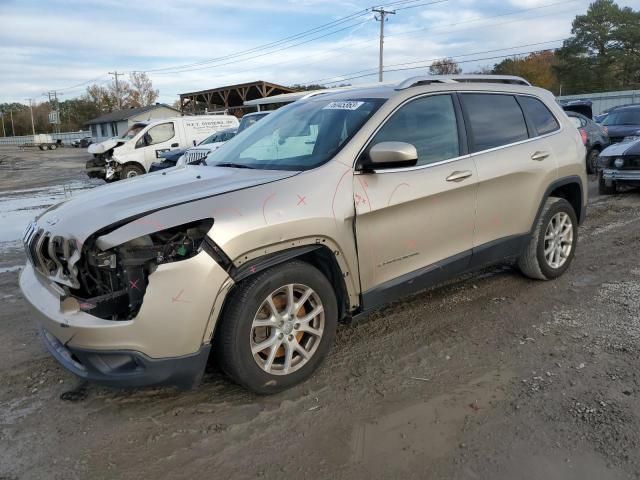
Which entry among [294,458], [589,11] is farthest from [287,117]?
[589,11]

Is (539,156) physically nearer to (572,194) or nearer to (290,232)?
(572,194)


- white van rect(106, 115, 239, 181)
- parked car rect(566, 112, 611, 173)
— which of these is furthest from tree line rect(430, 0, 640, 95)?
white van rect(106, 115, 239, 181)

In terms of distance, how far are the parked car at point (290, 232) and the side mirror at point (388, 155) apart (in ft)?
0.04

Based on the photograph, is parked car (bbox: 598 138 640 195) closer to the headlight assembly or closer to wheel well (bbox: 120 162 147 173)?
the headlight assembly

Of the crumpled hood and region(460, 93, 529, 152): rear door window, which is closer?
the crumpled hood

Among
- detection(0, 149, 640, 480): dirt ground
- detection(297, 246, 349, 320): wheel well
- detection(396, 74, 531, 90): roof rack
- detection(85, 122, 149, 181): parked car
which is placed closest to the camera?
detection(0, 149, 640, 480): dirt ground

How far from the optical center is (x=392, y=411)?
9.95 feet

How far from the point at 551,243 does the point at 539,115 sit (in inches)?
48.0

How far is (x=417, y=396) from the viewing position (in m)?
3.18

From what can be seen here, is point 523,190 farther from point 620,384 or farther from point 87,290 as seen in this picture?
point 87,290

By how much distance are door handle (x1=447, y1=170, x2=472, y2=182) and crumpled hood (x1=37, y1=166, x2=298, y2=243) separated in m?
1.30

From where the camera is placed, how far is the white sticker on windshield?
3812 mm

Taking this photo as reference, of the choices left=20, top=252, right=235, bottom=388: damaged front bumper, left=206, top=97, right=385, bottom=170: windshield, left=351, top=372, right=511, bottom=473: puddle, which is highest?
left=206, top=97, right=385, bottom=170: windshield

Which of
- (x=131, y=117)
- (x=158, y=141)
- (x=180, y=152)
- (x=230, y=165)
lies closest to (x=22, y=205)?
(x=180, y=152)
